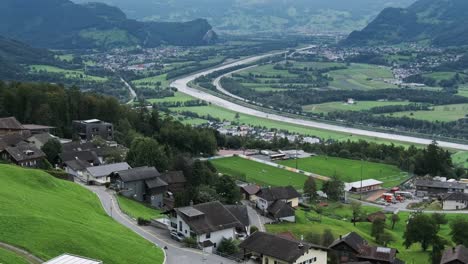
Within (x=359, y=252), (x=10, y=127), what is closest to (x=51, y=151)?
(x=10, y=127)

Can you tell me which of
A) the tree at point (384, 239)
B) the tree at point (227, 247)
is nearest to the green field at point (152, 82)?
the tree at point (384, 239)

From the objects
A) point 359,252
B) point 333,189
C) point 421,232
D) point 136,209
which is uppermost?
point 136,209

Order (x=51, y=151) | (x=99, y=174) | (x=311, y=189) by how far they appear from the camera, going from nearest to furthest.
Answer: (x=99, y=174), (x=51, y=151), (x=311, y=189)

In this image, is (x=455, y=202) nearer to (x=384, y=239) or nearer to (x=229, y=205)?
(x=384, y=239)

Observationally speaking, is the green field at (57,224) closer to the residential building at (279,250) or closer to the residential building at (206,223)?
the residential building at (206,223)

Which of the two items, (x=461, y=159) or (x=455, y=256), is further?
(x=461, y=159)

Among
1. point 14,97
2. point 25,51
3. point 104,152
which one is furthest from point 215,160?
point 25,51

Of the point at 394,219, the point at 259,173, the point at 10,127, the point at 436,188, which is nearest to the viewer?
the point at 394,219
